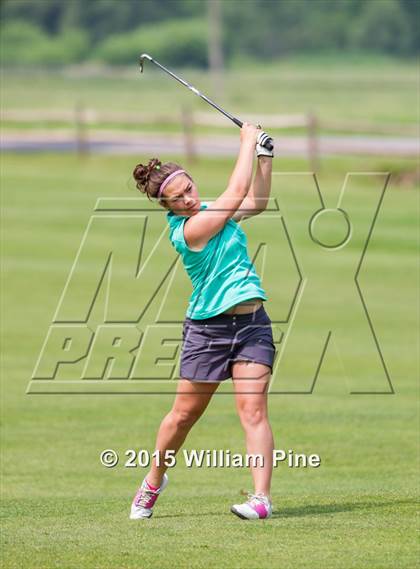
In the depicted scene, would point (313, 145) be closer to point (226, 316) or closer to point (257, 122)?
point (257, 122)

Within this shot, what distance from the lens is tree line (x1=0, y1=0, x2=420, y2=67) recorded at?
9062cm

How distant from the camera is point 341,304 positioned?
19406 mm

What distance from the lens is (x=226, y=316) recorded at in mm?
7793

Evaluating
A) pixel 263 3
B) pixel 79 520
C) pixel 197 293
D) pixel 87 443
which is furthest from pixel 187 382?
pixel 263 3

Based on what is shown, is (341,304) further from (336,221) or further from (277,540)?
(277,540)

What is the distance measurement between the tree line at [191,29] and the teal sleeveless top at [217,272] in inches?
3197

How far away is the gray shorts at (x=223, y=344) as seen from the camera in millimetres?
7801

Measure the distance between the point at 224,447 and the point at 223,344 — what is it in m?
3.72

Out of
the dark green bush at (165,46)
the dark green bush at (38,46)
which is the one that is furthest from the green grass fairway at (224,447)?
the dark green bush at (38,46)

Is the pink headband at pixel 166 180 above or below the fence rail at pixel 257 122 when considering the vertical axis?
below

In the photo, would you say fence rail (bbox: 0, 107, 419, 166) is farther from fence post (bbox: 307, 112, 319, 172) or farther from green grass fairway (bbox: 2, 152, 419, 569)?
green grass fairway (bbox: 2, 152, 419, 569)

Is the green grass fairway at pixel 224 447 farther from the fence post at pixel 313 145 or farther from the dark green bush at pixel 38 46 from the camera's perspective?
the dark green bush at pixel 38 46

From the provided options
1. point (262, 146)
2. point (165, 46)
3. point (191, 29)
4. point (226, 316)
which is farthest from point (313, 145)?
point (191, 29)

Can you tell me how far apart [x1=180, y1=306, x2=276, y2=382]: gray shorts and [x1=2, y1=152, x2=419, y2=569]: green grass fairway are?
88cm
